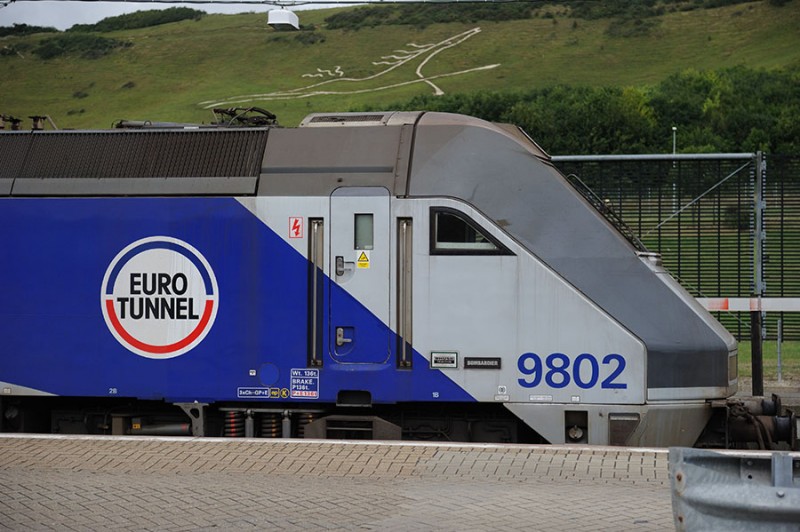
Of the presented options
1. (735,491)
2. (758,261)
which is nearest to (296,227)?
(735,491)

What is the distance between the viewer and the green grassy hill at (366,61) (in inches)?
3850

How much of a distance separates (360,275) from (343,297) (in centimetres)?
26

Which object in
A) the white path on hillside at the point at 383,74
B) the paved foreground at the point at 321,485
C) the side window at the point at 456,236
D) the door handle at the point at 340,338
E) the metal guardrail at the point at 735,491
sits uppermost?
the white path on hillside at the point at 383,74

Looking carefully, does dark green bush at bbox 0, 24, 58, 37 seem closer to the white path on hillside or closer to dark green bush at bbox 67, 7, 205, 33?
dark green bush at bbox 67, 7, 205, 33

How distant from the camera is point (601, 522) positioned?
7.45 metres

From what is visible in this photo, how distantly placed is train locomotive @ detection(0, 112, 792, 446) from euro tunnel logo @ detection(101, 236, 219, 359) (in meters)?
0.02

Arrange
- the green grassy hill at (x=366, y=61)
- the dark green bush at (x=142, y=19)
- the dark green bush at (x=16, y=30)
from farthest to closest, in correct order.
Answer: the dark green bush at (x=142, y=19), the dark green bush at (x=16, y=30), the green grassy hill at (x=366, y=61)

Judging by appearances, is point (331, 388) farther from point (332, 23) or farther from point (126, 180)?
point (332, 23)

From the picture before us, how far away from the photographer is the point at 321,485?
862cm

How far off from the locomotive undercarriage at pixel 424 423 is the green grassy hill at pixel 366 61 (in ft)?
261

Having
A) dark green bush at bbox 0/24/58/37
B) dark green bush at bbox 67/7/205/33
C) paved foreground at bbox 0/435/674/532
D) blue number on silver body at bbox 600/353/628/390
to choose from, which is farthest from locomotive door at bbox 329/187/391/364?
dark green bush at bbox 67/7/205/33

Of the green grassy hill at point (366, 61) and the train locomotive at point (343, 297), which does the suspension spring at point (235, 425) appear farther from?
the green grassy hill at point (366, 61)

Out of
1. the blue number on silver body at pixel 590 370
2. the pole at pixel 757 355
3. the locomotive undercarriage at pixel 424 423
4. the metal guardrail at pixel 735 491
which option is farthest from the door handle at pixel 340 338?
the pole at pixel 757 355

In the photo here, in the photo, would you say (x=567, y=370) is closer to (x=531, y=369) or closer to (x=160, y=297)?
(x=531, y=369)
